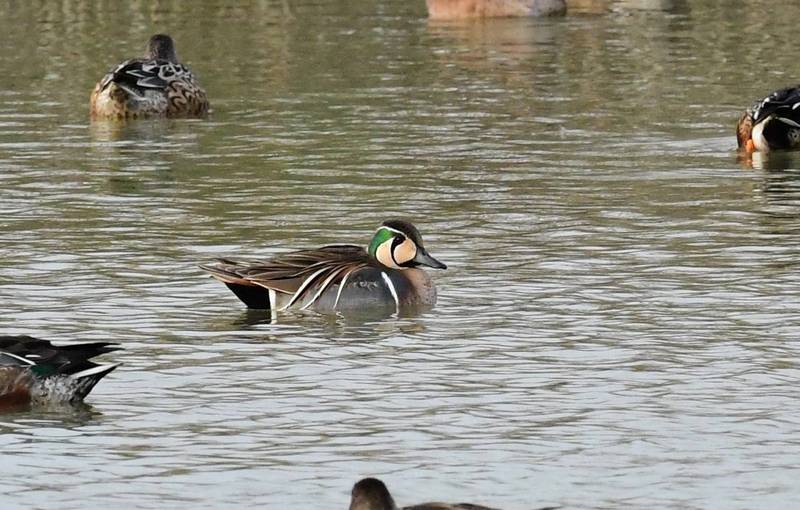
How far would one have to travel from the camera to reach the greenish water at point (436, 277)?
9.25 metres

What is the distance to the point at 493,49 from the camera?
28891 mm

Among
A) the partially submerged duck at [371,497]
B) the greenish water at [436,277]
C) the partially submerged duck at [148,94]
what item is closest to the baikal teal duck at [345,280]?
the greenish water at [436,277]

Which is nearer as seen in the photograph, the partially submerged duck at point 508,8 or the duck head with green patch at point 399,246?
the duck head with green patch at point 399,246

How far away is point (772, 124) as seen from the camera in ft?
65.3

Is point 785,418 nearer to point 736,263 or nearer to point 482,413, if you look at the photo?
point 482,413

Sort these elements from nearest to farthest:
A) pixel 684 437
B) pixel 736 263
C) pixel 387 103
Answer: pixel 684 437, pixel 736 263, pixel 387 103

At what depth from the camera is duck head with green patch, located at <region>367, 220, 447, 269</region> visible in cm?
1292

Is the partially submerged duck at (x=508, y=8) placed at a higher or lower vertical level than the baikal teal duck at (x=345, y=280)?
higher

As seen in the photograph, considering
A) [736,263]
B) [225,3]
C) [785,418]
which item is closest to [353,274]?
[736,263]

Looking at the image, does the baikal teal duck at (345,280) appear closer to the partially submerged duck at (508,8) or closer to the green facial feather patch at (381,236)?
the green facial feather patch at (381,236)

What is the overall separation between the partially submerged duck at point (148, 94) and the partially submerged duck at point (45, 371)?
12647 mm

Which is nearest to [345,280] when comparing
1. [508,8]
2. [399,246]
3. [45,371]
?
A: [399,246]

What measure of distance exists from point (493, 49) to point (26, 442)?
19.7 m

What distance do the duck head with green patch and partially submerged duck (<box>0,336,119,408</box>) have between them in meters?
3.00
